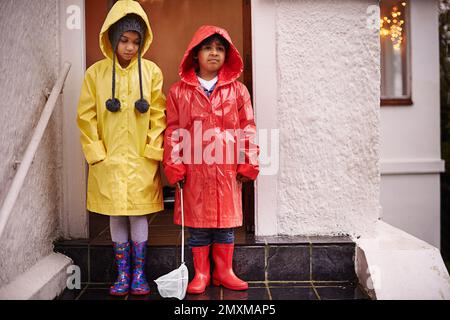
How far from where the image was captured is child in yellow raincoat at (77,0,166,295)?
2.68 metres

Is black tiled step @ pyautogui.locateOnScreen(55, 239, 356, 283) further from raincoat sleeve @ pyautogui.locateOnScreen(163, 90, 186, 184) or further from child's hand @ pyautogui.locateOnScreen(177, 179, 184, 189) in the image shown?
raincoat sleeve @ pyautogui.locateOnScreen(163, 90, 186, 184)

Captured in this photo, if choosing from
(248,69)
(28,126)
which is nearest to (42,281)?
(28,126)

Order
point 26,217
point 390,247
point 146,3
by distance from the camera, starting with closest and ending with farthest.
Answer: point 26,217, point 390,247, point 146,3

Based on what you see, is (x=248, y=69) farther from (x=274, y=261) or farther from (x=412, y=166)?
(x=412, y=166)

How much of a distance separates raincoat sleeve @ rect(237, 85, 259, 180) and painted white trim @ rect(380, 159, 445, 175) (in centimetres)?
359

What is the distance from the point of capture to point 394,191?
19.3ft

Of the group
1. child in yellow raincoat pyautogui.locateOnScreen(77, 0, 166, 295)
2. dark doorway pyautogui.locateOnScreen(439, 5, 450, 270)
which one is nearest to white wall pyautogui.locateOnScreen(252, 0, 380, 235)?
child in yellow raincoat pyautogui.locateOnScreen(77, 0, 166, 295)

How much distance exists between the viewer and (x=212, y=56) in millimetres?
2768

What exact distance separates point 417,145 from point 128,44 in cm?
455

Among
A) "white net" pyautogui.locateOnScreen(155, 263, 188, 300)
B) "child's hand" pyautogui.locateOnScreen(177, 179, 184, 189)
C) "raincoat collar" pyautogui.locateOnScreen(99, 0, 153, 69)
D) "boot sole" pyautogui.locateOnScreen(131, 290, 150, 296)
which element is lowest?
"boot sole" pyautogui.locateOnScreen(131, 290, 150, 296)
